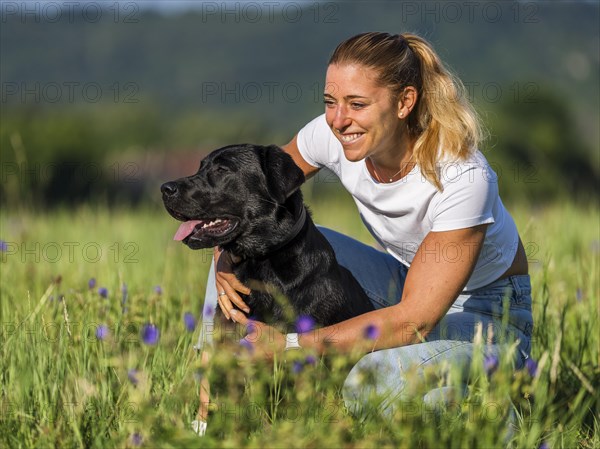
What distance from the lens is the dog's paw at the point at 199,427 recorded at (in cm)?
197

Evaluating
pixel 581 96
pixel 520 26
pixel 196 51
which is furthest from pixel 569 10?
pixel 196 51

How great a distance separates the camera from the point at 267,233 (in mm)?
2732

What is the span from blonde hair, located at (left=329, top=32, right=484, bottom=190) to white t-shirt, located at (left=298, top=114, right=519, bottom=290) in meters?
0.07

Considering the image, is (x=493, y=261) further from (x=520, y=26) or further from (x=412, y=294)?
(x=520, y=26)

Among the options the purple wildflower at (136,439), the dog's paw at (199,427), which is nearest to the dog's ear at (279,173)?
the dog's paw at (199,427)

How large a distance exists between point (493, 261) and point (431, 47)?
887 mm

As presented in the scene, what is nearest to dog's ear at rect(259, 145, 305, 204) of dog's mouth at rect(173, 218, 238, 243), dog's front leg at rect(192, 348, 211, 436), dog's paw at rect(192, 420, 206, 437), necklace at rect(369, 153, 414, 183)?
dog's mouth at rect(173, 218, 238, 243)

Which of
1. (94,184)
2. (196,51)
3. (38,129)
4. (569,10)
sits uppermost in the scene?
(569,10)

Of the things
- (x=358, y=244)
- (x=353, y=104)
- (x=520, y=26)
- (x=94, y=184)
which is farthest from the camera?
(x=520, y=26)

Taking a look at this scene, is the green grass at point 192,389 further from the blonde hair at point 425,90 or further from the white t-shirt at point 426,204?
the blonde hair at point 425,90

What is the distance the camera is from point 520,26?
141 meters

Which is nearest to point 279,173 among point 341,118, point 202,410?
point 341,118

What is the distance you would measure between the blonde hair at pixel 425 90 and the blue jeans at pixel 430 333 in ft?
1.89

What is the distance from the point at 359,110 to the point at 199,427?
1279mm
